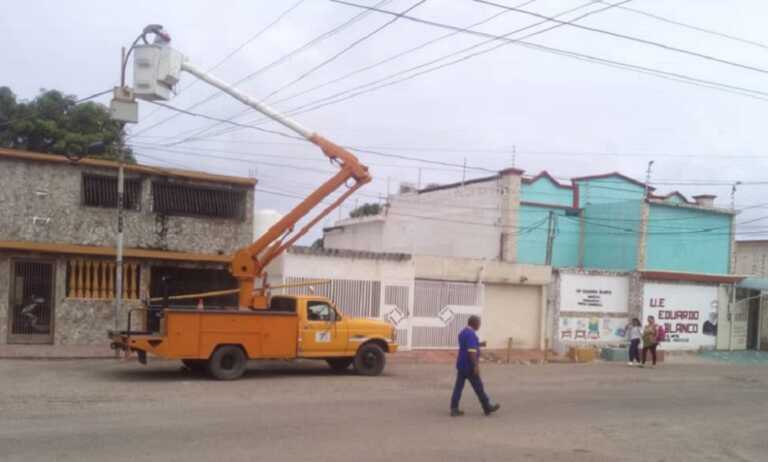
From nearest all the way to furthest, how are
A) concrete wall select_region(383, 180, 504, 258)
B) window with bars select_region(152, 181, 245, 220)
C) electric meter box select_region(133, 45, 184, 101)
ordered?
electric meter box select_region(133, 45, 184, 101) → window with bars select_region(152, 181, 245, 220) → concrete wall select_region(383, 180, 504, 258)

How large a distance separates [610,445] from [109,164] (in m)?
16.7

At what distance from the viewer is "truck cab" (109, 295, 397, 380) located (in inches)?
603

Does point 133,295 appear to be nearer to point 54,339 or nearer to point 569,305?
point 54,339

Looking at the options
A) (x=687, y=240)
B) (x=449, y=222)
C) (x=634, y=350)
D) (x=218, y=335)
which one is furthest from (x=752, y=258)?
(x=218, y=335)

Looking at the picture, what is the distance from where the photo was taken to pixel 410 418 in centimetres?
1156

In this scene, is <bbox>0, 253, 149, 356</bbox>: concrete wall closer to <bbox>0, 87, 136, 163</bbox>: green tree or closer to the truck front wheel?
the truck front wheel

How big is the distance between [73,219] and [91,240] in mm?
763

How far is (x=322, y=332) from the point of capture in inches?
677

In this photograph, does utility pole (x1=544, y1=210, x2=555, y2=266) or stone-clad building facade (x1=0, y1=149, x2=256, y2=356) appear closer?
stone-clad building facade (x1=0, y1=149, x2=256, y2=356)

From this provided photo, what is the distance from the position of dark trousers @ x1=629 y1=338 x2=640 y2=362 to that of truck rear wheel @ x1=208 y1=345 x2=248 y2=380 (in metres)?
13.0

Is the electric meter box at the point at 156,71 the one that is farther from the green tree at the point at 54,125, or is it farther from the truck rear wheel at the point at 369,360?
the green tree at the point at 54,125

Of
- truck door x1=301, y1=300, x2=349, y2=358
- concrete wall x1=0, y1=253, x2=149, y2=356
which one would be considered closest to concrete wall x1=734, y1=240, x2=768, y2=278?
truck door x1=301, y1=300, x2=349, y2=358

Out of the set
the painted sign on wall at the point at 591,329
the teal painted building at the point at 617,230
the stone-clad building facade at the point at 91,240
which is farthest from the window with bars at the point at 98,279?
the teal painted building at the point at 617,230

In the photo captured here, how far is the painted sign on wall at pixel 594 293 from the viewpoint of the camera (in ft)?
92.3
